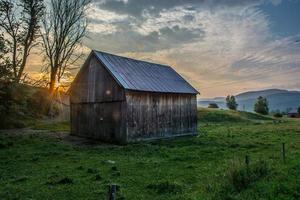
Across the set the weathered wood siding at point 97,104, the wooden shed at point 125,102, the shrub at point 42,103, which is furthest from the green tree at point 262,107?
the weathered wood siding at point 97,104

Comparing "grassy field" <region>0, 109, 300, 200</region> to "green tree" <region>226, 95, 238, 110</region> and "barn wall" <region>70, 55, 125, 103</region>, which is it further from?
"green tree" <region>226, 95, 238, 110</region>

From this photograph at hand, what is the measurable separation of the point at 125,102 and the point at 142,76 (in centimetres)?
505

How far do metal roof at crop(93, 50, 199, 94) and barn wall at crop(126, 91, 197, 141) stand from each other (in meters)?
0.68

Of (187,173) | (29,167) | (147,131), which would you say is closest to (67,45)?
(147,131)

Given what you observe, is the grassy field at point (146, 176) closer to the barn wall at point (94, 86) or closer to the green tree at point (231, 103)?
the barn wall at point (94, 86)


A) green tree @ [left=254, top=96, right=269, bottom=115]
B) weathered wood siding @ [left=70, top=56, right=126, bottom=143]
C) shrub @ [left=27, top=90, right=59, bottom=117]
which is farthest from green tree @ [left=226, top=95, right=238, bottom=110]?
weathered wood siding @ [left=70, top=56, right=126, bottom=143]

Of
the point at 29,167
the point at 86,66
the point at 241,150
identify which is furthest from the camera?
the point at 86,66

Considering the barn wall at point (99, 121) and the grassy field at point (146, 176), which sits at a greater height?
the barn wall at point (99, 121)

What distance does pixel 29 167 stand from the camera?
49.0 feet

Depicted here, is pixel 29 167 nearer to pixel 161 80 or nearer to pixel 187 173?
pixel 187 173

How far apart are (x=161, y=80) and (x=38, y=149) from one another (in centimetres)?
1501

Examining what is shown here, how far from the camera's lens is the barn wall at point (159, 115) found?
2575cm

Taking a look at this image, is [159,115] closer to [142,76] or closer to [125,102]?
[142,76]

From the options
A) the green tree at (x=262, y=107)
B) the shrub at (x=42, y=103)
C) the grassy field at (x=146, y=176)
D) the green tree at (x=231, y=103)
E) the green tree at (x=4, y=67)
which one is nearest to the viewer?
A: the grassy field at (x=146, y=176)
